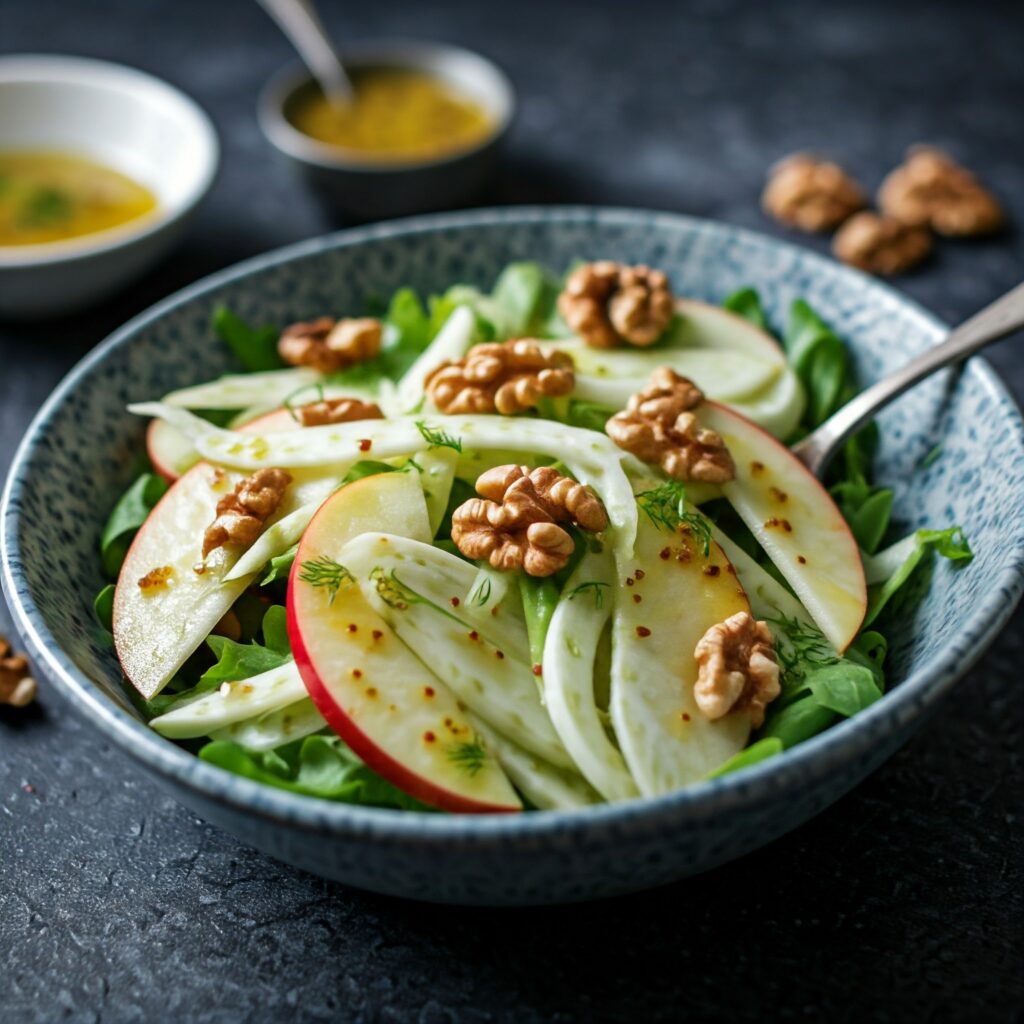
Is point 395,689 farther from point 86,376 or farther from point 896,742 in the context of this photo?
point 86,376

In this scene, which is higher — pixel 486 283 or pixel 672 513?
pixel 672 513

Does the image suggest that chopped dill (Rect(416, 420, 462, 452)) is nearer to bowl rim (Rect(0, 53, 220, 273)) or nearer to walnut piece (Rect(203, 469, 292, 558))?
walnut piece (Rect(203, 469, 292, 558))

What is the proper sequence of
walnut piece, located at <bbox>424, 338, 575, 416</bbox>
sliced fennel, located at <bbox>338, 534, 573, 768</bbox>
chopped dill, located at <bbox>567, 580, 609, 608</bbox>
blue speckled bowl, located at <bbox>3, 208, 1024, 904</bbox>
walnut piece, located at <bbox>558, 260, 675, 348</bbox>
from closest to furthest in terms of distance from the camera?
blue speckled bowl, located at <bbox>3, 208, 1024, 904</bbox>, sliced fennel, located at <bbox>338, 534, 573, 768</bbox>, chopped dill, located at <bbox>567, 580, 609, 608</bbox>, walnut piece, located at <bbox>424, 338, 575, 416</bbox>, walnut piece, located at <bbox>558, 260, 675, 348</bbox>

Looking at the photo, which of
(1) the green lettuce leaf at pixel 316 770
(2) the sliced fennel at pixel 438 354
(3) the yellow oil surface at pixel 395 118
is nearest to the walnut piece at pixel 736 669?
(1) the green lettuce leaf at pixel 316 770

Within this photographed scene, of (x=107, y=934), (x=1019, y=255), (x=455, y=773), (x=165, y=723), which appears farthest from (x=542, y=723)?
(x=1019, y=255)

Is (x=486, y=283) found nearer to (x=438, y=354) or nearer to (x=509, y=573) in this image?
(x=438, y=354)

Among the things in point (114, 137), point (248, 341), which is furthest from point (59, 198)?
point (248, 341)

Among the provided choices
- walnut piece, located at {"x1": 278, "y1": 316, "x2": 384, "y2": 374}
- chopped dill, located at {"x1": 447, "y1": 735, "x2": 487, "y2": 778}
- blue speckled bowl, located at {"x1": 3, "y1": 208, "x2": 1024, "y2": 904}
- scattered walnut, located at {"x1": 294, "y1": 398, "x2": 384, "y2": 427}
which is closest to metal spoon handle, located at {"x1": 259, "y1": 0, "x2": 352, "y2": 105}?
blue speckled bowl, located at {"x1": 3, "y1": 208, "x2": 1024, "y2": 904}
